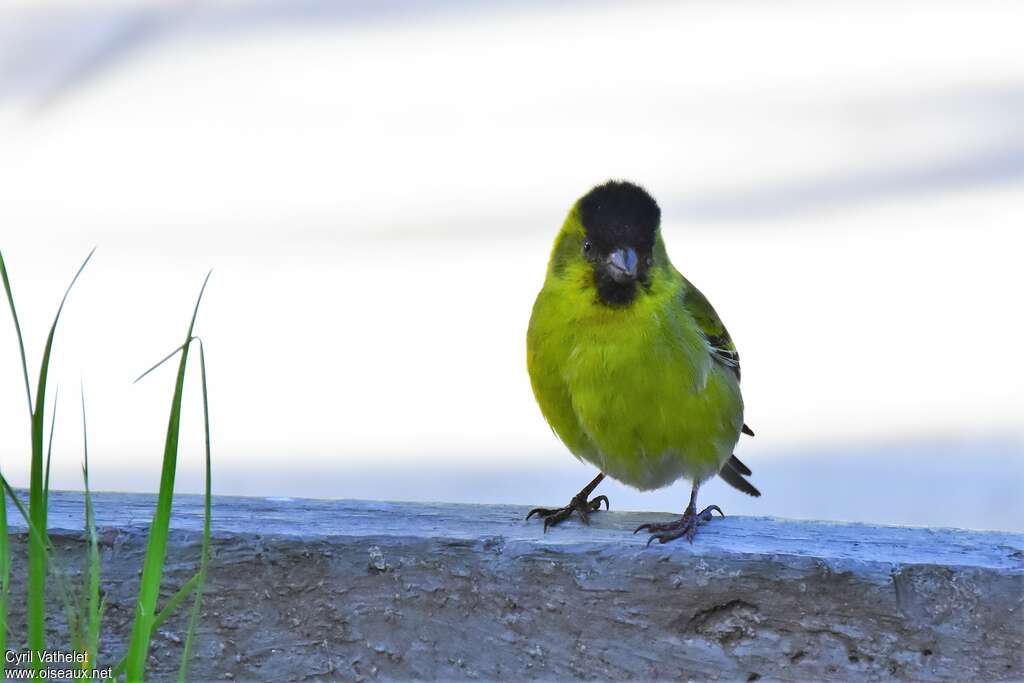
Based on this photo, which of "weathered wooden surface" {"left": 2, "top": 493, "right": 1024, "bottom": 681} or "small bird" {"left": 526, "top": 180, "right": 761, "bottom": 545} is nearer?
A: "weathered wooden surface" {"left": 2, "top": 493, "right": 1024, "bottom": 681}

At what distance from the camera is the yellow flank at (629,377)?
297cm

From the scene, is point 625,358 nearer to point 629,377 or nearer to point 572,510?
point 629,377

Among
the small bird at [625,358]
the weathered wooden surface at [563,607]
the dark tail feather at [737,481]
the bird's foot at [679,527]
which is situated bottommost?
the weathered wooden surface at [563,607]

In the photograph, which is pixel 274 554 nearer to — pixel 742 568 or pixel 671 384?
pixel 742 568

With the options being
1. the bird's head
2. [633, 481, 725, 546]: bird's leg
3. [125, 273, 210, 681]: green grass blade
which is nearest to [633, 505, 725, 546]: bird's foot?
[633, 481, 725, 546]: bird's leg

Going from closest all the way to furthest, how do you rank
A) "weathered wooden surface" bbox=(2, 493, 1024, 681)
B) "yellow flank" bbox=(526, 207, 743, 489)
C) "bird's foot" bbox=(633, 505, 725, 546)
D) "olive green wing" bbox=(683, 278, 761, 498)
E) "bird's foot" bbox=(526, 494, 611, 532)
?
"weathered wooden surface" bbox=(2, 493, 1024, 681)
"bird's foot" bbox=(633, 505, 725, 546)
"bird's foot" bbox=(526, 494, 611, 532)
"yellow flank" bbox=(526, 207, 743, 489)
"olive green wing" bbox=(683, 278, 761, 498)

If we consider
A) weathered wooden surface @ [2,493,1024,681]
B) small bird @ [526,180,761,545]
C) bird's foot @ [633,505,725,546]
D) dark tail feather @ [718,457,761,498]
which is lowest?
weathered wooden surface @ [2,493,1024,681]

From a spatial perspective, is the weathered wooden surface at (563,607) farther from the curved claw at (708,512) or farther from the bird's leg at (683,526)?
the curved claw at (708,512)

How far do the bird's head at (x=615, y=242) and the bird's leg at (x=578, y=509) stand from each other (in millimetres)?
459

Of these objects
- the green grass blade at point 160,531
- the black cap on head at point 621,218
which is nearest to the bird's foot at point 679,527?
the black cap on head at point 621,218

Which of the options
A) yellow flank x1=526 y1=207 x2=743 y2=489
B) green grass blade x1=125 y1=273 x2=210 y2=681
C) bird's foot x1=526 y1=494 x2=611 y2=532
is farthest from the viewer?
yellow flank x1=526 y1=207 x2=743 y2=489

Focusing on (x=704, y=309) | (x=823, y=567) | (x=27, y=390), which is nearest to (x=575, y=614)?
(x=823, y=567)

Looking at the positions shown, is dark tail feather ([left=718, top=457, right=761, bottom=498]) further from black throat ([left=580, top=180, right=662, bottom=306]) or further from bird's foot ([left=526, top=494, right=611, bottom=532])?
black throat ([left=580, top=180, right=662, bottom=306])

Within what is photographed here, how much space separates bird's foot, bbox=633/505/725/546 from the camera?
239cm
